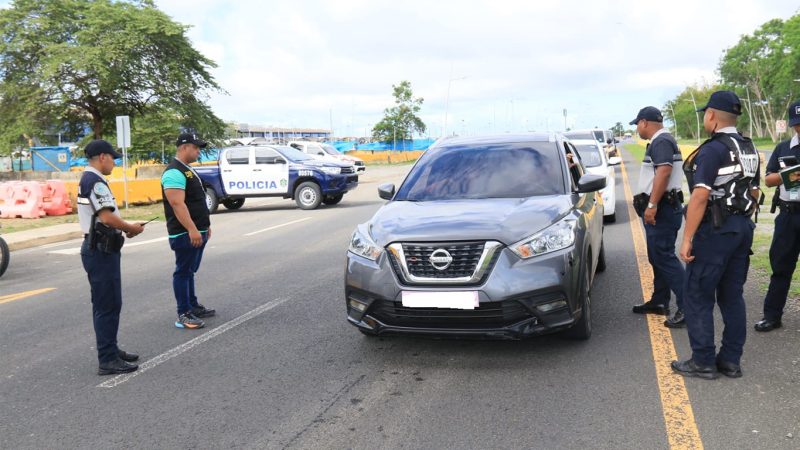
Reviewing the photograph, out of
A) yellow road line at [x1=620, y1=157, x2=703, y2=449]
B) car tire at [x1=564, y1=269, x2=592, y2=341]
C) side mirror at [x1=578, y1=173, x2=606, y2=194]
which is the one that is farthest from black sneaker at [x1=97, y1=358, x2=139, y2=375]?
side mirror at [x1=578, y1=173, x2=606, y2=194]

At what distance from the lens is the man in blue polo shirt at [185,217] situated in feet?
18.8

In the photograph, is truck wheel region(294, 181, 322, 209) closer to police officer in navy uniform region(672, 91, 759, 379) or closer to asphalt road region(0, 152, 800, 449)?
asphalt road region(0, 152, 800, 449)

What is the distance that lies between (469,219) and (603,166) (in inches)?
347

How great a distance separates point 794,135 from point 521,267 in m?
2.70

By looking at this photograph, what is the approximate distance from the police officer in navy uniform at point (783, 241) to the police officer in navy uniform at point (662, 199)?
2.29ft

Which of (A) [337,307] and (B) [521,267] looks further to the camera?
(A) [337,307]

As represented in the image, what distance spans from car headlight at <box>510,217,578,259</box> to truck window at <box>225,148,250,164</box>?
14.9 meters

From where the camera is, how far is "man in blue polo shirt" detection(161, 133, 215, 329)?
5.74 metres

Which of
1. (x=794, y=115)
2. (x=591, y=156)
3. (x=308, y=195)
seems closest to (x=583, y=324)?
(x=794, y=115)

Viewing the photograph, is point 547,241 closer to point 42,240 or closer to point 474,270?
point 474,270

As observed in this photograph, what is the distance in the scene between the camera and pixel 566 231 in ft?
15.1

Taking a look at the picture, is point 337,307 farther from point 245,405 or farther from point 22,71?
point 22,71

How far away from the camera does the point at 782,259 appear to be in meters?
5.18

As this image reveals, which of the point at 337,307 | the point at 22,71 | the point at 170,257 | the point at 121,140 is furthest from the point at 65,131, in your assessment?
the point at 337,307
